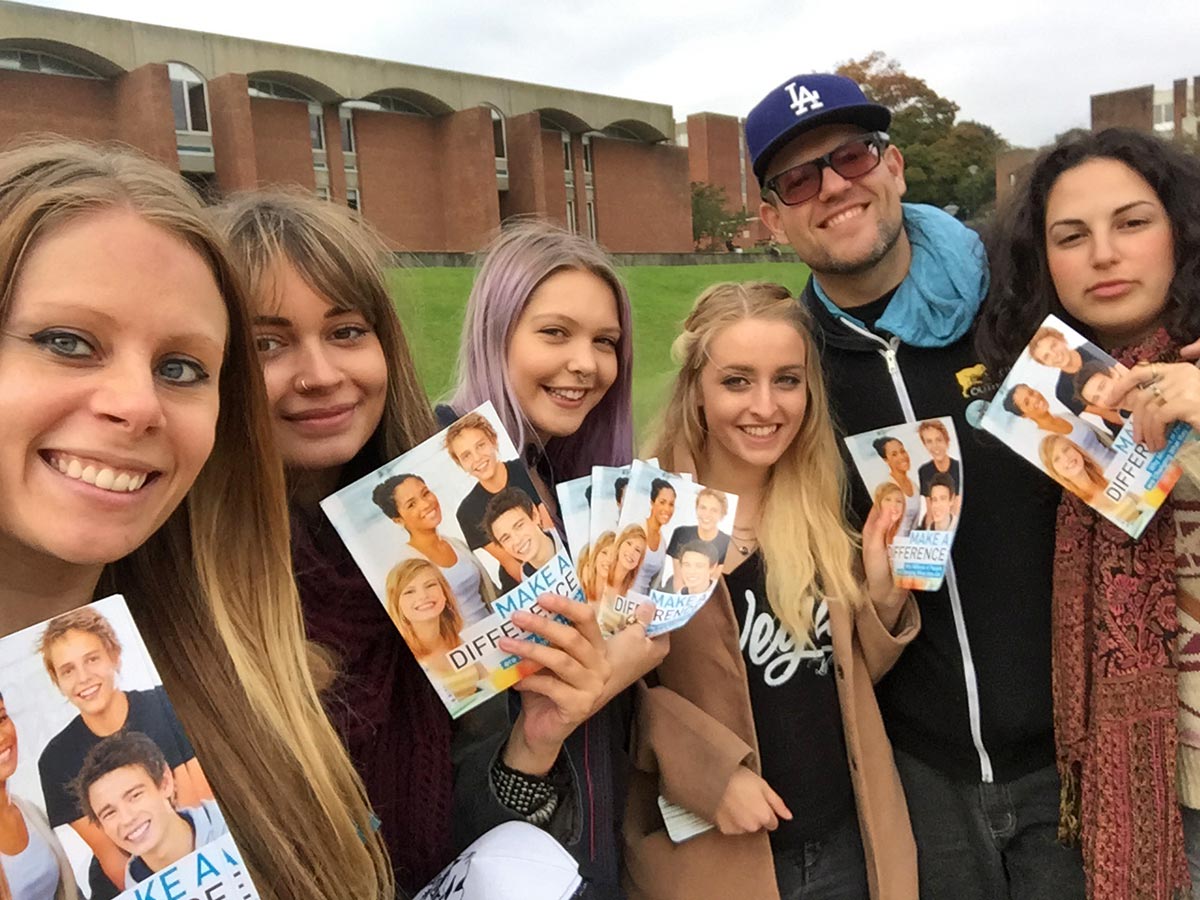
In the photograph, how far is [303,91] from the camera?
2633 centimetres

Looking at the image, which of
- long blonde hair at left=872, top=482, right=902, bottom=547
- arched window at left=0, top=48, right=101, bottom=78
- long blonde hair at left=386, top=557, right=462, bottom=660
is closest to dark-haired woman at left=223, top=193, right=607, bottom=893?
long blonde hair at left=386, top=557, right=462, bottom=660

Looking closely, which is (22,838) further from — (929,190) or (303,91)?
(929,190)

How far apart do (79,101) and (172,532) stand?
2671 centimetres

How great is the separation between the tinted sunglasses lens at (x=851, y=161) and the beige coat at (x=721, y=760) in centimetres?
145

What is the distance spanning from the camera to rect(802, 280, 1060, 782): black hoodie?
7.82ft

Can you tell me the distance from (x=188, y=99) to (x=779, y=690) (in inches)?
1070

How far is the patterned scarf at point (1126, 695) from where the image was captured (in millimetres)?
2137

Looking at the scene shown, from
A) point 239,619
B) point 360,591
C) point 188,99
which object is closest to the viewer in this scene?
point 239,619

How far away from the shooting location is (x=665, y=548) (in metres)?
1.98

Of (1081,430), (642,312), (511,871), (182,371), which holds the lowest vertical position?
(511,871)

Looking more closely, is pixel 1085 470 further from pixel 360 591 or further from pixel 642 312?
pixel 642 312

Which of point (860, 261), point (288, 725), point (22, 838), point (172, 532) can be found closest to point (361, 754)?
point (288, 725)

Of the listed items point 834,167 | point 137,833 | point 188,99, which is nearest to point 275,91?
point 188,99

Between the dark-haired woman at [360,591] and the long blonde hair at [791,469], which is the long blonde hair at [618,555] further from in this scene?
the long blonde hair at [791,469]
